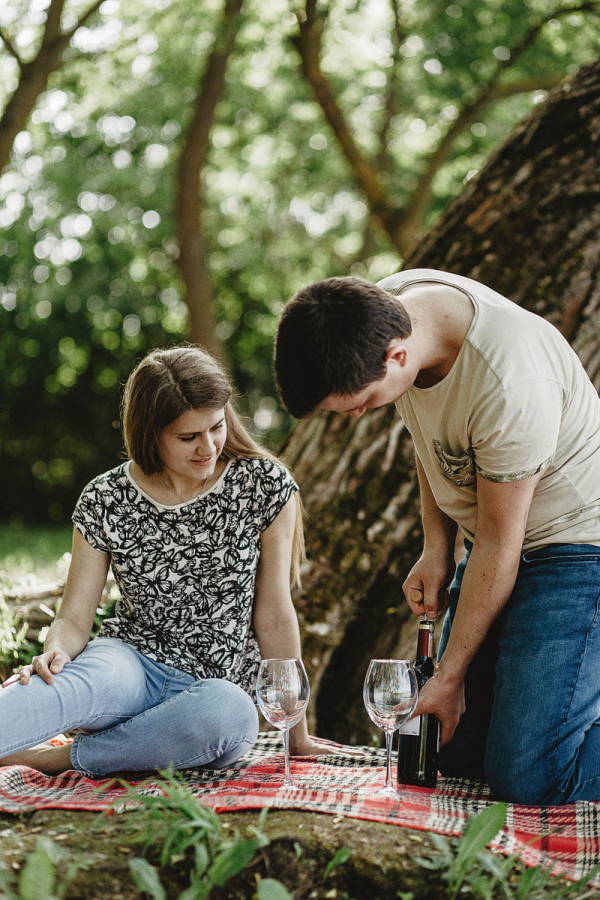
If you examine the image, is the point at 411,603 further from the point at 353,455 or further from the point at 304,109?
the point at 304,109

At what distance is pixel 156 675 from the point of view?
265 centimetres

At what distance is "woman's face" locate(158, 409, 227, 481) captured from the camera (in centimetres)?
261

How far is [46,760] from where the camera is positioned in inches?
98.9

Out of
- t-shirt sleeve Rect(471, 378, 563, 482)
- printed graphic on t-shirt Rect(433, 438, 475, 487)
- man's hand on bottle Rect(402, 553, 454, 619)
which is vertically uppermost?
t-shirt sleeve Rect(471, 378, 563, 482)

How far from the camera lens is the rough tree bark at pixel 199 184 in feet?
28.1

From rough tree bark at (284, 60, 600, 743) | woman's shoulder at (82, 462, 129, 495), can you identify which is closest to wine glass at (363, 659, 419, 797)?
woman's shoulder at (82, 462, 129, 495)

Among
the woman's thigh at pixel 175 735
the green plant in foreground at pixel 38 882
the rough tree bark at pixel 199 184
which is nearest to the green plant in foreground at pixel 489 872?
the green plant in foreground at pixel 38 882

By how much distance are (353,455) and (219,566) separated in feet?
4.27

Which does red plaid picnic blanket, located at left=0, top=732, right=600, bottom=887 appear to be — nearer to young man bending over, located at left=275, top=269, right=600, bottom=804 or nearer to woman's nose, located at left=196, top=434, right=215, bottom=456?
young man bending over, located at left=275, top=269, right=600, bottom=804

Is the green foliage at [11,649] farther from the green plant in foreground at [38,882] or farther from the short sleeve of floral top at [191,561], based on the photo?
the green plant in foreground at [38,882]

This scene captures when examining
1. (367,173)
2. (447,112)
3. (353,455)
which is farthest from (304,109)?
(353,455)

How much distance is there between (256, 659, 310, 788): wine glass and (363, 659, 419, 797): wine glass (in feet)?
0.55

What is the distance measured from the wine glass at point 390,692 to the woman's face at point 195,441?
860mm

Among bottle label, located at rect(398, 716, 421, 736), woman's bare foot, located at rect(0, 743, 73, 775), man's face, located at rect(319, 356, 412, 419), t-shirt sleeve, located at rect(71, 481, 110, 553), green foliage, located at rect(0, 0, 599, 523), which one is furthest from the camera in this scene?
green foliage, located at rect(0, 0, 599, 523)
